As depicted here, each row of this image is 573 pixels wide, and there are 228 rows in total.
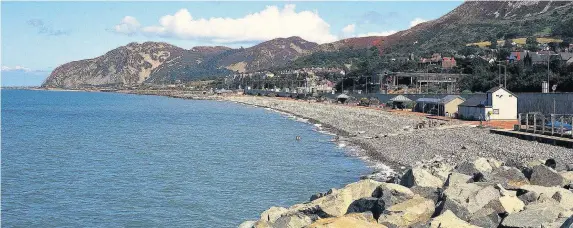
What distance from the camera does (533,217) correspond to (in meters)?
10.9

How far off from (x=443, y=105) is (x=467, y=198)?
43068mm

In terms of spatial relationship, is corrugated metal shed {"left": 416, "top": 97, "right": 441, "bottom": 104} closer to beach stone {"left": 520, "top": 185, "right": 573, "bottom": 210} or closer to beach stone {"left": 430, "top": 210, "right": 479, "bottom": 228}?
beach stone {"left": 520, "top": 185, "right": 573, "bottom": 210}

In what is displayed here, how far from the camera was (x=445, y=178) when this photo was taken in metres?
16.2

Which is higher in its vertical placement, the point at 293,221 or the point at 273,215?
the point at 293,221

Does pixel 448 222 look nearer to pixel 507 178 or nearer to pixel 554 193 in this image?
pixel 554 193

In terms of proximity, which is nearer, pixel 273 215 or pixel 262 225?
pixel 262 225

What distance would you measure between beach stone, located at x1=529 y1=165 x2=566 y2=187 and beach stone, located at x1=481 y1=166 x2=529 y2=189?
21cm

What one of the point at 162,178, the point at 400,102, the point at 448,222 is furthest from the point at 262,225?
the point at 400,102

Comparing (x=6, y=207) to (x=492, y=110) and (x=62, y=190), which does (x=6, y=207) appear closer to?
(x=62, y=190)

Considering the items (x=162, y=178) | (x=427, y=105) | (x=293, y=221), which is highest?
(x=427, y=105)

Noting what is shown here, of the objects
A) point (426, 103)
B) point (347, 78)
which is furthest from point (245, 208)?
point (347, 78)

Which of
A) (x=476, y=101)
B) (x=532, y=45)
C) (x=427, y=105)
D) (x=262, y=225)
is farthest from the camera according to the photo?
(x=532, y=45)

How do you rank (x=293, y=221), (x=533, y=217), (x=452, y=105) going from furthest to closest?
1. (x=452, y=105)
2. (x=293, y=221)
3. (x=533, y=217)

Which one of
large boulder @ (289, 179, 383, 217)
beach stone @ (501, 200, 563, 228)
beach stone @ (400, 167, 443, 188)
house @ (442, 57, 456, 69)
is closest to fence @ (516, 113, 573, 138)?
beach stone @ (400, 167, 443, 188)
